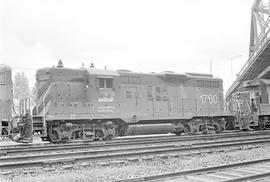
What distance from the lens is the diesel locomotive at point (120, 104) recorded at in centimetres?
1273

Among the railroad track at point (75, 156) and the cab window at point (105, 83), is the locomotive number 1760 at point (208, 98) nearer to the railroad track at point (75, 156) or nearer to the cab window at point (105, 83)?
the cab window at point (105, 83)

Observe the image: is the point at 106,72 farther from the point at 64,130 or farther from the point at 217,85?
the point at 217,85

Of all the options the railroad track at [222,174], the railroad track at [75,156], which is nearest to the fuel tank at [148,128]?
the railroad track at [75,156]

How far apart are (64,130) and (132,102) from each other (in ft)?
11.8

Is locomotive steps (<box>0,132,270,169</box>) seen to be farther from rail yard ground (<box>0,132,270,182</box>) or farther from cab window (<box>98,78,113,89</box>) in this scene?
cab window (<box>98,78,113,89</box>)

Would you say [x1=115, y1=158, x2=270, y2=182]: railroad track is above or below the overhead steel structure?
below

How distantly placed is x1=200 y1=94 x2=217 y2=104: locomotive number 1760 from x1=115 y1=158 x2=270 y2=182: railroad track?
9535 mm

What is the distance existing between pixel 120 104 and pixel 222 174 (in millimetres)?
8265

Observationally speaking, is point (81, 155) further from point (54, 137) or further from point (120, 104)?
point (120, 104)

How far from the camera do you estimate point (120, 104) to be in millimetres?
A: 14094

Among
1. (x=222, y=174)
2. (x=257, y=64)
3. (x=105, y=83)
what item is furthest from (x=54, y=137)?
(x=257, y=64)

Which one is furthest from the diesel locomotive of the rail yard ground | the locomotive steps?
the rail yard ground

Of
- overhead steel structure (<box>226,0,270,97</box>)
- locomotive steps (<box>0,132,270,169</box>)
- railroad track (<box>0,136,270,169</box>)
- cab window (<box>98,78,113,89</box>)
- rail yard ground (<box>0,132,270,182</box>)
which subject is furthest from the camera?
overhead steel structure (<box>226,0,270,97</box>)

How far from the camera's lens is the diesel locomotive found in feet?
41.8
